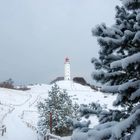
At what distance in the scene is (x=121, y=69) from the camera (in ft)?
17.6

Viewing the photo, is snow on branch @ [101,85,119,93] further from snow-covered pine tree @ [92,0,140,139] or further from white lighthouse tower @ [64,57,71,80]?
white lighthouse tower @ [64,57,71,80]

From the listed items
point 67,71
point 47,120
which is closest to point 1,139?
point 47,120

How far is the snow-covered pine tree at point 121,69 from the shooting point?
14.4 feet

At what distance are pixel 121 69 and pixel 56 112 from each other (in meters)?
25.2

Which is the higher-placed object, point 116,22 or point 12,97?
point 12,97

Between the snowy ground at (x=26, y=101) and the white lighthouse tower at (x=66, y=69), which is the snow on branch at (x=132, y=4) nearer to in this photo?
the snowy ground at (x=26, y=101)

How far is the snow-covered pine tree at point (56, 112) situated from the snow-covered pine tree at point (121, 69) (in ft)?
76.2

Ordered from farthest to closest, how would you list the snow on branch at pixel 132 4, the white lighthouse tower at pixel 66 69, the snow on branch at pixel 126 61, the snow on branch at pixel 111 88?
the white lighthouse tower at pixel 66 69, the snow on branch at pixel 111 88, the snow on branch at pixel 132 4, the snow on branch at pixel 126 61

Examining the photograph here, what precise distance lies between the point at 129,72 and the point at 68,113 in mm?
25814

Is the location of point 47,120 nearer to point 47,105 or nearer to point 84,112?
point 47,105

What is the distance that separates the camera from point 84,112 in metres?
5.94

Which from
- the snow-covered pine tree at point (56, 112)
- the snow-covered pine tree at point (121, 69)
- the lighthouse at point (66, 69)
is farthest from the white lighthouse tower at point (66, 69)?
the snow-covered pine tree at point (121, 69)

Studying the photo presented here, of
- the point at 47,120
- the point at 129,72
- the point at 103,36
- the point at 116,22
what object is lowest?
the point at 129,72

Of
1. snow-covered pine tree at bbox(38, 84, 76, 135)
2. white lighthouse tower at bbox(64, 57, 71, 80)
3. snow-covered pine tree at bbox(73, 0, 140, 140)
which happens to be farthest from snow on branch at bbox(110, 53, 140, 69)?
white lighthouse tower at bbox(64, 57, 71, 80)
